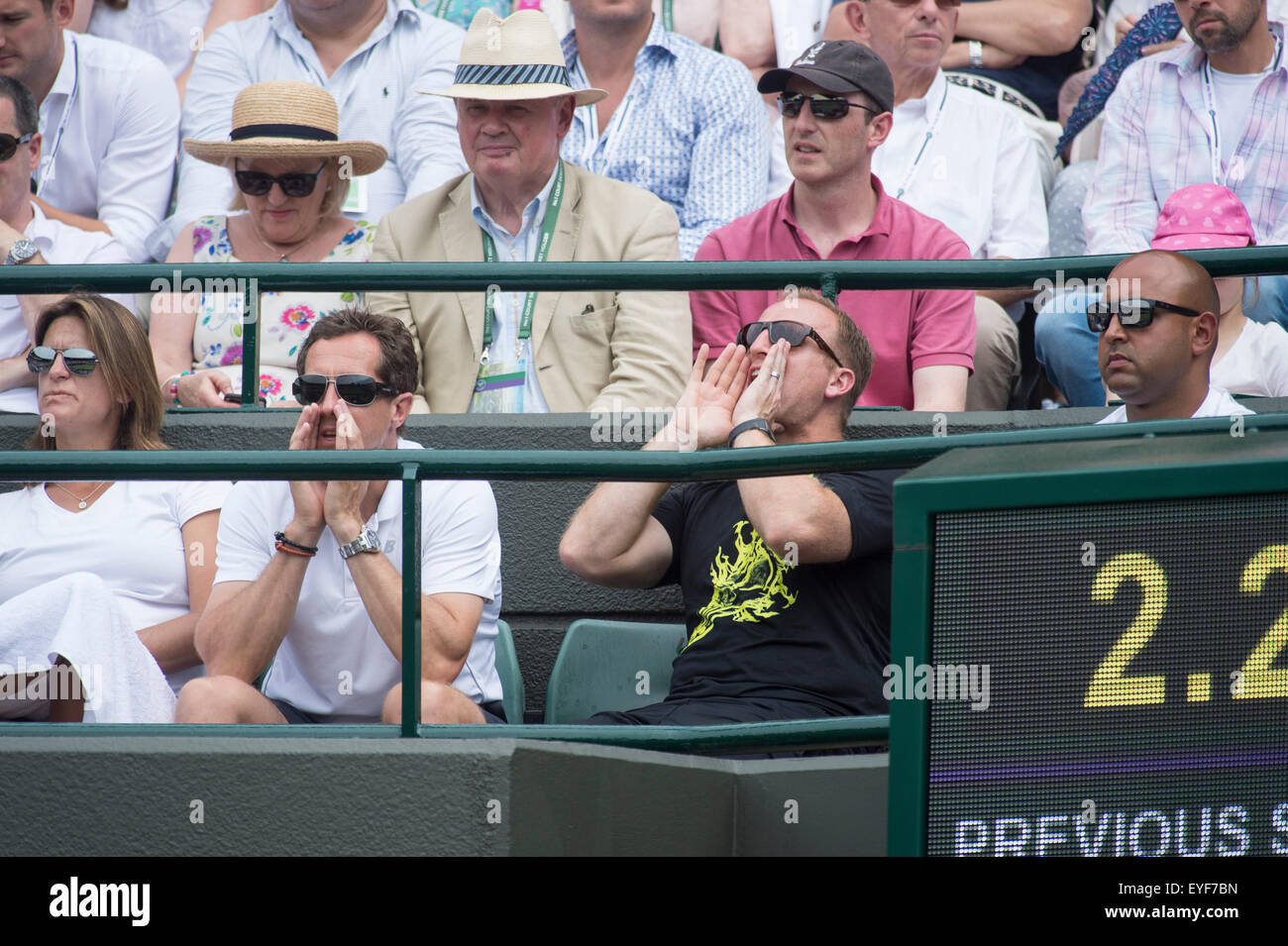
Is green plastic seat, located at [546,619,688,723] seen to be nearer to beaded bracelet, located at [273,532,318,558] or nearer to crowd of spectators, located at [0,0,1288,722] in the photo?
crowd of spectators, located at [0,0,1288,722]

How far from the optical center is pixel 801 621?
4.43 m

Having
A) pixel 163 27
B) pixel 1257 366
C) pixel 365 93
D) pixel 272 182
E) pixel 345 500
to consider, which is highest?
pixel 163 27

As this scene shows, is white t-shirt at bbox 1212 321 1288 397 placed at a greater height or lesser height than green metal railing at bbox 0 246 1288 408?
lesser

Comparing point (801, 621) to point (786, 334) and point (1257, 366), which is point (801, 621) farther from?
point (1257, 366)

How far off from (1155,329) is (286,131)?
3.24 m

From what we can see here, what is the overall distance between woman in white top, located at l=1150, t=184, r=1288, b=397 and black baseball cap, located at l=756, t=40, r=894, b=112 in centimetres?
109

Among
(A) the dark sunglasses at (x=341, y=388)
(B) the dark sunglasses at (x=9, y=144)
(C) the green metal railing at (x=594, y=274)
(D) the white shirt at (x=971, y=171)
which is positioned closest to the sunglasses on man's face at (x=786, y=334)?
(C) the green metal railing at (x=594, y=274)

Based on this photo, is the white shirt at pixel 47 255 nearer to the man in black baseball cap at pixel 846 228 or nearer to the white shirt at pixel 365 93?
the white shirt at pixel 365 93

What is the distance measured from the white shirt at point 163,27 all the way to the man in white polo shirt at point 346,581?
3.87 metres

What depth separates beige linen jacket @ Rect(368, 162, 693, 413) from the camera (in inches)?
228

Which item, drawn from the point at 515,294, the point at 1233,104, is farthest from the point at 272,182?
the point at 1233,104

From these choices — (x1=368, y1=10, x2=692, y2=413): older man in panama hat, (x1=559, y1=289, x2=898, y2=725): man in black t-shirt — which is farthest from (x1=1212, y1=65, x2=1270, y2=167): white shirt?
(x1=559, y1=289, x2=898, y2=725): man in black t-shirt

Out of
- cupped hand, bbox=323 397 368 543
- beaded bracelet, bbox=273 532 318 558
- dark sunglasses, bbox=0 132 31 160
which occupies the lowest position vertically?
beaded bracelet, bbox=273 532 318 558
